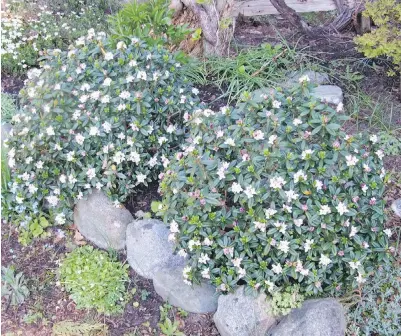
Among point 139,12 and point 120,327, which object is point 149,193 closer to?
point 120,327

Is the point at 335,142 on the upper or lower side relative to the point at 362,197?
upper

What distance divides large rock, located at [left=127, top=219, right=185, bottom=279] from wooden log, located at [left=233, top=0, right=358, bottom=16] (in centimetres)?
310

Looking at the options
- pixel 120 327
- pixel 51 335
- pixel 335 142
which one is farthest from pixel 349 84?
pixel 51 335

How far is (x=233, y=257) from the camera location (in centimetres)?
257

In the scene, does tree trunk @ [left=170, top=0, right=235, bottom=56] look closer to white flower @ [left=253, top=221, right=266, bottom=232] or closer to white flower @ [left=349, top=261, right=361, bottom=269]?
white flower @ [left=253, top=221, right=266, bottom=232]

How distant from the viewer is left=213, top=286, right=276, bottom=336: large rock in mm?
2551

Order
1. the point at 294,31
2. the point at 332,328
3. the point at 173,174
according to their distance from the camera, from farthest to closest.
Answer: the point at 294,31 < the point at 173,174 < the point at 332,328

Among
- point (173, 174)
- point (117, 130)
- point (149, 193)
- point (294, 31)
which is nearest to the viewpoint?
point (173, 174)

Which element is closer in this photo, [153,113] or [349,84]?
[153,113]

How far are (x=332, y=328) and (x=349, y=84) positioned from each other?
2198mm

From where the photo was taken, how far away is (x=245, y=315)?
8.41ft

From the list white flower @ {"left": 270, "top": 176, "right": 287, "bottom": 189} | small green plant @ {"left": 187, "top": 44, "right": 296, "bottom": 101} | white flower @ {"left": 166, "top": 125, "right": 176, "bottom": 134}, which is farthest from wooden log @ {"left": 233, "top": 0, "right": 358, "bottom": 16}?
white flower @ {"left": 270, "top": 176, "right": 287, "bottom": 189}

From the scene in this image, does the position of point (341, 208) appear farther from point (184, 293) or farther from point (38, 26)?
point (38, 26)

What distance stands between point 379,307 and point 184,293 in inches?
39.3
